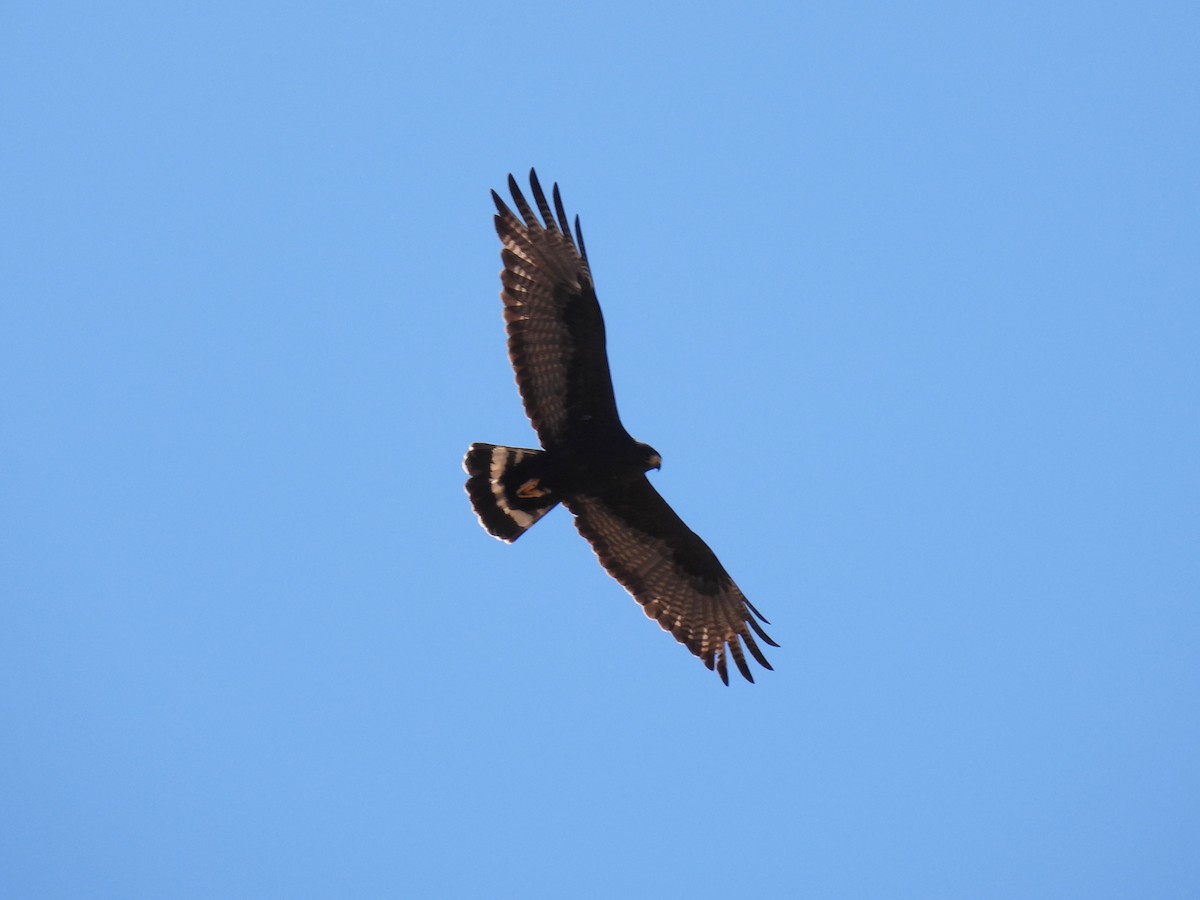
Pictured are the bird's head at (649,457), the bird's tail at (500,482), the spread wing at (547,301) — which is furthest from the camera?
the bird's tail at (500,482)

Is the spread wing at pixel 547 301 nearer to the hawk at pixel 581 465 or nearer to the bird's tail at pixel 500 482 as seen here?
the hawk at pixel 581 465

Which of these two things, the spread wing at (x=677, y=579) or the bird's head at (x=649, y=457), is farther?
the spread wing at (x=677, y=579)

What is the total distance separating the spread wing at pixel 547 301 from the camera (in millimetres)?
10969

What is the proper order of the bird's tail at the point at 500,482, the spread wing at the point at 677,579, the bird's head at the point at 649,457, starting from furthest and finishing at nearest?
the spread wing at the point at 677,579 → the bird's tail at the point at 500,482 → the bird's head at the point at 649,457

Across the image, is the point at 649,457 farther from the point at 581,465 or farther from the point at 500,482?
the point at 500,482

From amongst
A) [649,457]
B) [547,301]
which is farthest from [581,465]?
[547,301]

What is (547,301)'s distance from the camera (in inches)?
434

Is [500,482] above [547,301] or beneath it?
beneath

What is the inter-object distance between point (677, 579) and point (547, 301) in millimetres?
2788

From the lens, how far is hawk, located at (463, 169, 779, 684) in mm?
11000

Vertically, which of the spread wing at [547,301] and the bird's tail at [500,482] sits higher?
the spread wing at [547,301]

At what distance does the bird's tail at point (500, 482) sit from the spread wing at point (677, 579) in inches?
29.9

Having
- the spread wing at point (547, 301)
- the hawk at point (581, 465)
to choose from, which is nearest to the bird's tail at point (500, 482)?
the hawk at point (581, 465)

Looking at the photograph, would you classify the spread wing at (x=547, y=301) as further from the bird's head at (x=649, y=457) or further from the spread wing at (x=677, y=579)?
the spread wing at (x=677, y=579)
